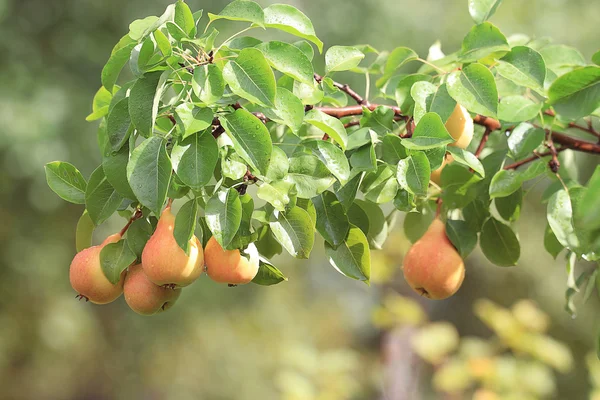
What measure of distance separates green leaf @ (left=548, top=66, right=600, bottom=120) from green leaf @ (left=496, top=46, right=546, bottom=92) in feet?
0.13

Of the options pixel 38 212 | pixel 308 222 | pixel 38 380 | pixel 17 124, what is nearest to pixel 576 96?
pixel 308 222

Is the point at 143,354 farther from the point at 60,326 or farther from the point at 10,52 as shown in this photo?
the point at 10,52

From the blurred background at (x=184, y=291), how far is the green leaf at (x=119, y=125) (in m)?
1.67

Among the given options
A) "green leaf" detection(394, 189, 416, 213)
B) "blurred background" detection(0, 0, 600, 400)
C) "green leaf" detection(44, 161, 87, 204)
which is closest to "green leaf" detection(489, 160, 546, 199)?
"green leaf" detection(394, 189, 416, 213)

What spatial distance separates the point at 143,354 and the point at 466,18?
10.8ft

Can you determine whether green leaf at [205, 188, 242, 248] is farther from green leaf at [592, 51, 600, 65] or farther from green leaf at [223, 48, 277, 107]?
green leaf at [592, 51, 600, 65]

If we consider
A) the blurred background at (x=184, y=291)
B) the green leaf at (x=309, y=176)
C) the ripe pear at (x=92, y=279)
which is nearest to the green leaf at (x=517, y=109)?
the green leaf at (x=309, y=176)

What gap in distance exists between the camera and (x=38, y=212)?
13.8ft

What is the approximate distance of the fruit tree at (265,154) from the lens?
636mm

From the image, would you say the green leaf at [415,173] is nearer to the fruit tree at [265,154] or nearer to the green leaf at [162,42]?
the fruit tree at [265,154]

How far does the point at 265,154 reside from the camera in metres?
0.64

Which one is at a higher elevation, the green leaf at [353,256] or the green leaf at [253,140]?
the green leaf at [253,140]

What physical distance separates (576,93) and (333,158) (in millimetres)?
234

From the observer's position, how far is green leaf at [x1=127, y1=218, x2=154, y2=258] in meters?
0.73
